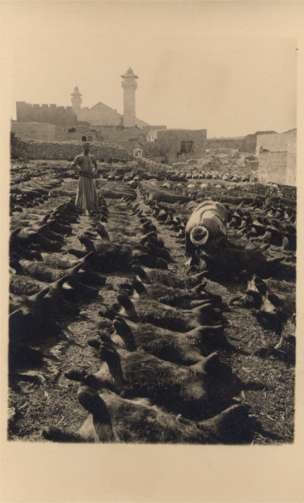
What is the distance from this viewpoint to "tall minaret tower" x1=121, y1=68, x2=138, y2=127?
20.6ft

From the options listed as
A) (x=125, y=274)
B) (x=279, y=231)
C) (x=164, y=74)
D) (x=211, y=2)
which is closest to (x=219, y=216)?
(x=279, y=231)

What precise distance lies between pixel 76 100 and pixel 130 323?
2.64 m

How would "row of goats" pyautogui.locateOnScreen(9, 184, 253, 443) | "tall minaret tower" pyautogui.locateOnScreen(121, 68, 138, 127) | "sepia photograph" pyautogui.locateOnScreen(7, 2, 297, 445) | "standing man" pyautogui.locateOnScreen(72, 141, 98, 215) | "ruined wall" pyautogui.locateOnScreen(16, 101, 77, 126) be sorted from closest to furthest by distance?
"row of goats" pyautogui.locateOnScreen(9, 184, 253, 443) → "sepia photograph" pyautogui.locateOnScreen(7, 2, 297, 445) → "ruined wall" pyautogui.locateOnScreen(16, 101, 77, 126) → "tall minaret tower" pyautogui.locateOnScreen(121, 68, 138, 127) → "standing man" pyautogui.locateOnScreen(72, 141, 98, 215)

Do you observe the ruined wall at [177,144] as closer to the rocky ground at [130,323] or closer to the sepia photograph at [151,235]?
the sepia photograph at [151,235]

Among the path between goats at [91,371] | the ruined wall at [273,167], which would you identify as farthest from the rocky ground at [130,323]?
the ruined wall at [273,167]

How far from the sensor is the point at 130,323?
6.04 m

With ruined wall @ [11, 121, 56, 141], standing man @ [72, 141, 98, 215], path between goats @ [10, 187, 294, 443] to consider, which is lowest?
path between goats @ [10, 187, 294, 443]

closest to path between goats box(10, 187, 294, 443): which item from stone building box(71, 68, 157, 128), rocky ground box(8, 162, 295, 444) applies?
rocky ground box(8, 162, 295, 444)

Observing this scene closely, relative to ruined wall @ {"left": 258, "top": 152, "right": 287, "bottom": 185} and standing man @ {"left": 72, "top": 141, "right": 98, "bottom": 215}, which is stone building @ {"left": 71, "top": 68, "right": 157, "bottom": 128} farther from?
ruined wall @ {"left": 258, "top": 152, "right": 287, "bottom": 185}

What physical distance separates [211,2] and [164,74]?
0.93 m

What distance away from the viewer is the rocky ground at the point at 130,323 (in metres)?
5.63

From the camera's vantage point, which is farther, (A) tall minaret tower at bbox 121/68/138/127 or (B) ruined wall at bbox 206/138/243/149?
(B) ruined wall at bbox 206/138/243/149

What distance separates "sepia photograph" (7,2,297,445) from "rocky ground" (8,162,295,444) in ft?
0.06

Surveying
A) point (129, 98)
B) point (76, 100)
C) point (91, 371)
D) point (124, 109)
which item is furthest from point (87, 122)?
point (91, 371)
